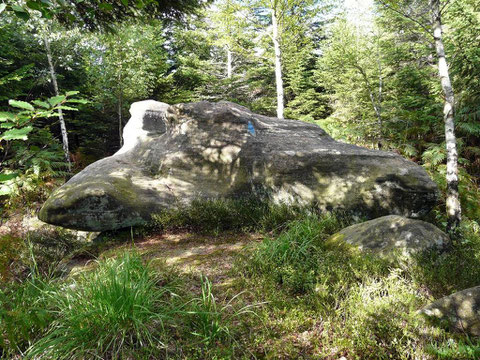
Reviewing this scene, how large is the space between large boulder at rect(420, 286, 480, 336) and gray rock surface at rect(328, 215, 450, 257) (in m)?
0.95

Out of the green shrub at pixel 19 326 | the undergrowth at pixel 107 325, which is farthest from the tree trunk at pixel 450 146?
the green shrub at pixel 19 326

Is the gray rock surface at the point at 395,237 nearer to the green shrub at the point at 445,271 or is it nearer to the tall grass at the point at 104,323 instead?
the green shrub at the point at 445,271

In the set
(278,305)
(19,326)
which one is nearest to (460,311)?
(278,305)

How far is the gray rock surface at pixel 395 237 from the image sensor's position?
12.2 ft

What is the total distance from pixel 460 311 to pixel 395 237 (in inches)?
55.7

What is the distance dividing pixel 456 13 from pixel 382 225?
27.8 ft

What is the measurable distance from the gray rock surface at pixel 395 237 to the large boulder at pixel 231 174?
72.5 inches

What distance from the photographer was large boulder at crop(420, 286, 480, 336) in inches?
97.1

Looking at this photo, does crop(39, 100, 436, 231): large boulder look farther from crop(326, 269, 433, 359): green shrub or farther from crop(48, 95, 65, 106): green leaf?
crop(48, 95, 65, 106): green leaf

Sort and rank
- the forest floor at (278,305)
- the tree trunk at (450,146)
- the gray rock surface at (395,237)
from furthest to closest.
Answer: the tree trunk at (450,146)
the gray rock surface at (395,237)
the forest floor at (278,305)

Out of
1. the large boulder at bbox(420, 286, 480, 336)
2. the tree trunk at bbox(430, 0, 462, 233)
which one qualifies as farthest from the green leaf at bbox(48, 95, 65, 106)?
the tree trunk at bbox(430, 0, 462, 233)

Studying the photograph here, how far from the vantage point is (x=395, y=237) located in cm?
391

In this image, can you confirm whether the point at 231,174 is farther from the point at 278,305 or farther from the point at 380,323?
the point at 380,323

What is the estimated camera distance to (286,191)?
21.2 feet
